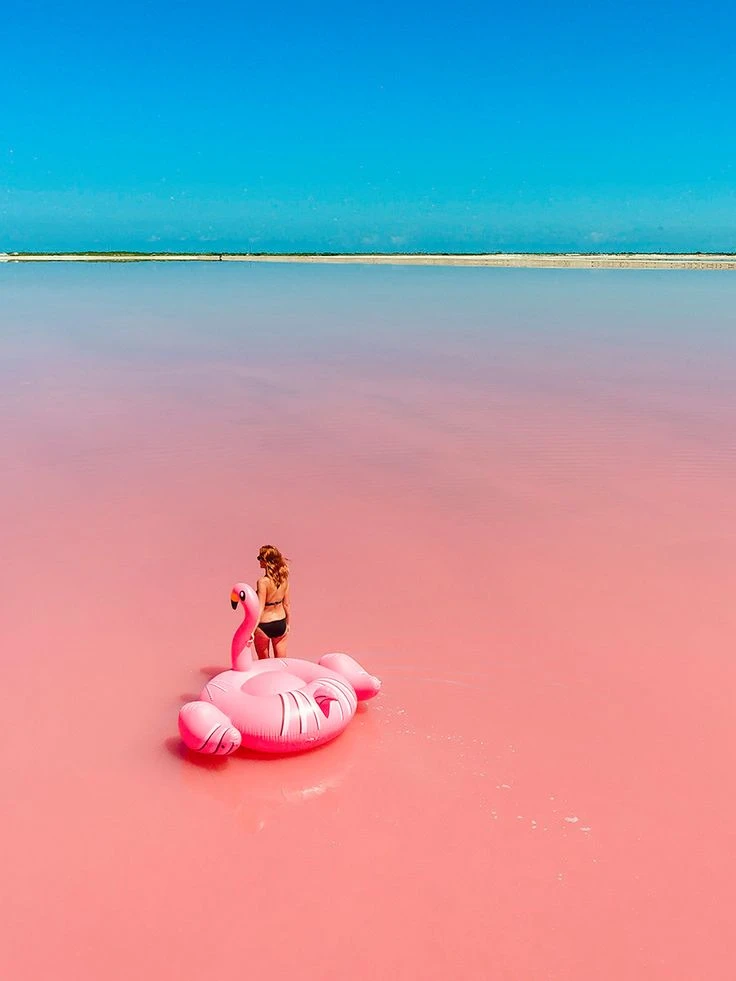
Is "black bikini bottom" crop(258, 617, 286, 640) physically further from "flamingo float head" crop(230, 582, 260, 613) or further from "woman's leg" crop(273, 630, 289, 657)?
"flamingo float head" crop(230, 582, 260, 613)

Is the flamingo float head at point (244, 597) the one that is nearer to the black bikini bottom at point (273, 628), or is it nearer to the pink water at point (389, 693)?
the black bikini bottom at point (273, 628)

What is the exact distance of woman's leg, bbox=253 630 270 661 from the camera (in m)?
4.69

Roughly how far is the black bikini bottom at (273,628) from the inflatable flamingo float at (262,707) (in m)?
0.36

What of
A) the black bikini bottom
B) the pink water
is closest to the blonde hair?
the black bikini bottom

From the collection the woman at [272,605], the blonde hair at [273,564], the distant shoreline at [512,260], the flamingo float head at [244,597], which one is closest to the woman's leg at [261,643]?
the woman at [272,605]

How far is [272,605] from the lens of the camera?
465cm

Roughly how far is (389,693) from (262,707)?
3.00 feet

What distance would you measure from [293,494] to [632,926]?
17.1 feet

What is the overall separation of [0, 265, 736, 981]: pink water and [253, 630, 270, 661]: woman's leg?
0.39 metres

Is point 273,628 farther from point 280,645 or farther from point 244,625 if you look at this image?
point 244,625

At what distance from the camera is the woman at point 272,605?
15.0ft

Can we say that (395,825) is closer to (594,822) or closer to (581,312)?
(594,822)

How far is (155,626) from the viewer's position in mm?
5355

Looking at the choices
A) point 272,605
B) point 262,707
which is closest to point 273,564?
point 272,605
